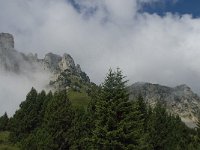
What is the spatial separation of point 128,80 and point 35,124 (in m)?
69.1

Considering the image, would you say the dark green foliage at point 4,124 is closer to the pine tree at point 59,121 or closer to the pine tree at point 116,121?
the pine tree at point 59,121

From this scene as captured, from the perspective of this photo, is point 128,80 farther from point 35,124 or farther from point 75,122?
point 35,124

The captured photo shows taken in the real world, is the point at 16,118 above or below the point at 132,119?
above

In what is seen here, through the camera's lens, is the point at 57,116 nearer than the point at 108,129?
No

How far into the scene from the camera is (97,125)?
4612cm

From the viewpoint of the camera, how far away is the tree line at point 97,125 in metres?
45.8

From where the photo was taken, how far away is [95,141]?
45781 millimetres

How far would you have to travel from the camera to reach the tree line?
1801 inches

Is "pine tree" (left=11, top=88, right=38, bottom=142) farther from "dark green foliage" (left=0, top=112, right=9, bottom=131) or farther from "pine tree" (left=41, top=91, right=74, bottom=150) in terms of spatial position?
"dark green foliage" (left=0, top=112, right=9, bottom=131)

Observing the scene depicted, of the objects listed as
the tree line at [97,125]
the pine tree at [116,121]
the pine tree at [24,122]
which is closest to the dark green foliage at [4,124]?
the tree line at [97,125]

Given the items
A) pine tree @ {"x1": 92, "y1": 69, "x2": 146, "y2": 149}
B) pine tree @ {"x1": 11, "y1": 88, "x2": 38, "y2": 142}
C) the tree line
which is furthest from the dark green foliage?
pine tree @ {"x1": 92, "y1": 69, "x2": 146, "y2": 149}

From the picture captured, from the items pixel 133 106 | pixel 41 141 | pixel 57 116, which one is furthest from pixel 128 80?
pixel 57 116

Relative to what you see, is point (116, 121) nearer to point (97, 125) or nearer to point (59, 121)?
point (97, 125)

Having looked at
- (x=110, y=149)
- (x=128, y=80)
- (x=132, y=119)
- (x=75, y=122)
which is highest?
(x=75, y=122)
